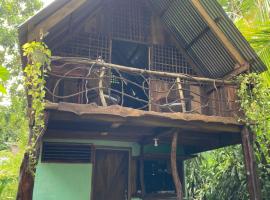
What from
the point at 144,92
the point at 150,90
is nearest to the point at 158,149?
the point at 150,90

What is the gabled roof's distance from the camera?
539 cm

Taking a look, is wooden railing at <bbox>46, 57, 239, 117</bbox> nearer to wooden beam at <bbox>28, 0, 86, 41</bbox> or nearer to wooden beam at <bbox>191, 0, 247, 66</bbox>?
wooden beam at <bbox>191, 0, 247, 66</bbox>

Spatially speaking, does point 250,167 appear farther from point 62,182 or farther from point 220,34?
point 62,182

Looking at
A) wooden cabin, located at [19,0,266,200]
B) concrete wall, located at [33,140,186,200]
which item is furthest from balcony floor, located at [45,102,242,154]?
concrete wall, located at [33,140,186,200]

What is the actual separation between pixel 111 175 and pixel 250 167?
3426 mm

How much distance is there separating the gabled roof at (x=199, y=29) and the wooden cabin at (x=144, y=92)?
0.07 ft

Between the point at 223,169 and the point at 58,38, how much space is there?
6.37m

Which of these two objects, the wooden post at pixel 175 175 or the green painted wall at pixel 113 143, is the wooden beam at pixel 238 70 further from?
the green painted wall at pixel 113 143

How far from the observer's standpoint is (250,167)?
18.5 feet

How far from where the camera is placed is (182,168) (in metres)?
8.38

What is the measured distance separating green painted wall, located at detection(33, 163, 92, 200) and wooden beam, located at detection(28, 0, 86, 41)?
122 inches

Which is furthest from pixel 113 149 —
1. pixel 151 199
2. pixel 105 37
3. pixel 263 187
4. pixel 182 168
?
pixel 263 187

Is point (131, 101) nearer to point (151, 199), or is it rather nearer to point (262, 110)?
point (151, 199)

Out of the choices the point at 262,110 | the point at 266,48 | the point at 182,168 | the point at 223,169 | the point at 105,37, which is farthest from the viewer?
the point at 223,169
